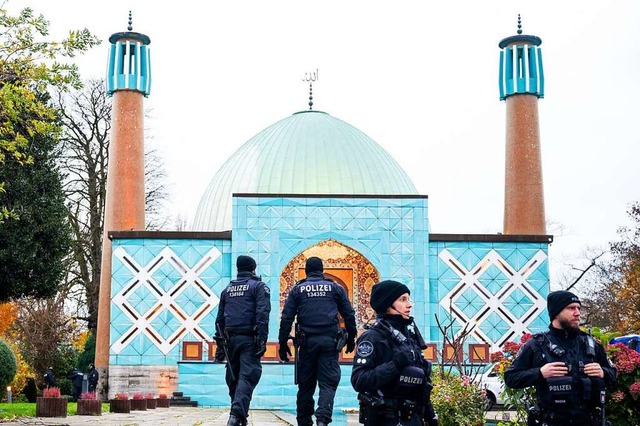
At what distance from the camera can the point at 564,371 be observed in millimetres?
5676

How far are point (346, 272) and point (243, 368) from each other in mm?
17878

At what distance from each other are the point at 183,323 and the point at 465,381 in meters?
16.2

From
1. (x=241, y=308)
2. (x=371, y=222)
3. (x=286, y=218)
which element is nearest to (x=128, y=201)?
(x=286, y=218)

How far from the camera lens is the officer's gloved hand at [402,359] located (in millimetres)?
5387

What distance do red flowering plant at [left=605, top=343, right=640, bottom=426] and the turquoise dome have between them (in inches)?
924

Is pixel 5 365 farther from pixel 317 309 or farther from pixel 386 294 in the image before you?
pixel 386 294

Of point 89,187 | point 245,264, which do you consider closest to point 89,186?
point 89,187

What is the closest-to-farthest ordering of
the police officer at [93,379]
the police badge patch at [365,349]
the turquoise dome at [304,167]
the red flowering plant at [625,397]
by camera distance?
the police badge patch at [365,349] < the red flowering plant at [625,397] < the police officer at [93,379] < the turquoise dome at [304,167]

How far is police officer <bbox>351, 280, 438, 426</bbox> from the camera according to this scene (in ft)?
17.7

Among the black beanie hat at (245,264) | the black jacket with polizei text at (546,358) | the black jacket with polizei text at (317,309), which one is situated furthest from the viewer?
the black beanie hat at (245,264)

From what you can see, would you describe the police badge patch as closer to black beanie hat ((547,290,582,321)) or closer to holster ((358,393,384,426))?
holster ((358,393,384,426))

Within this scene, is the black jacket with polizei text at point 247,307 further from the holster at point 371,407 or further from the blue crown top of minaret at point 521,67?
the blue crown top of minaret at point 521,67

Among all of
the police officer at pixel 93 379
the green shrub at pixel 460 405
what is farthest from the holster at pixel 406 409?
the police officer at pixel 93 379

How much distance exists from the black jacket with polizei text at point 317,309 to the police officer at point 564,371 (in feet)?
11.9
